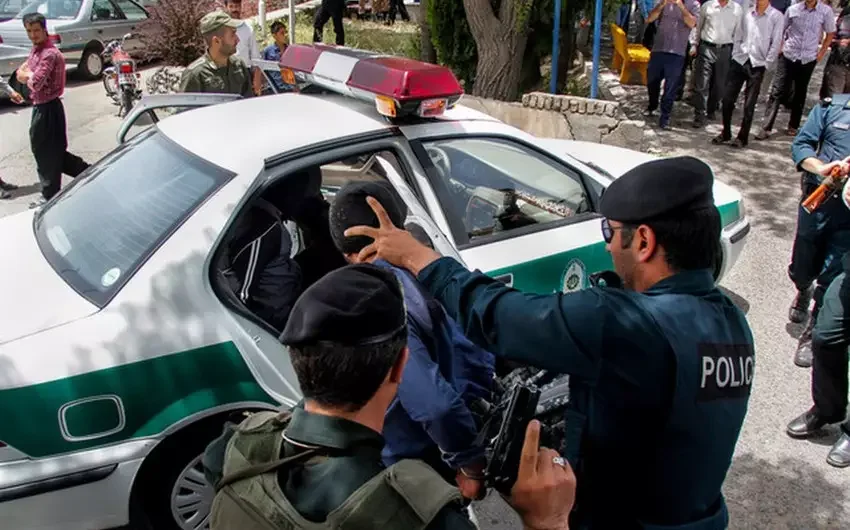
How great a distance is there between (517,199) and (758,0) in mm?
6159

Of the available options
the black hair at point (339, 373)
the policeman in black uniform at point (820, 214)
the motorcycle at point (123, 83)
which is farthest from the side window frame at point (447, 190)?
the motorcycle at point (123, 83)

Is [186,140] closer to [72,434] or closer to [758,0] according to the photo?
[72,434]

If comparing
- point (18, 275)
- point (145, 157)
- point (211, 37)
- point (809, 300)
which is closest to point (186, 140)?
point (145, 157)

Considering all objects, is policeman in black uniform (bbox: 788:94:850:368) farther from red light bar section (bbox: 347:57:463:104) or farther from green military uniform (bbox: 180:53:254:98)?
green military uniform (bbox: 180:53:254:98)

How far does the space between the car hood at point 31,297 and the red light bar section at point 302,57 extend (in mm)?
1490

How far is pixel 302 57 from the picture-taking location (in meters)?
3.74

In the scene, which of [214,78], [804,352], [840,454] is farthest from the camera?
[214,78]

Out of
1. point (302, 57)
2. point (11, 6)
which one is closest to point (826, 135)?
point (302, 57)

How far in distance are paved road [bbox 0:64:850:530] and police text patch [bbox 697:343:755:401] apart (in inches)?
8.3

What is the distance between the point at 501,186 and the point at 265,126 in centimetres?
124

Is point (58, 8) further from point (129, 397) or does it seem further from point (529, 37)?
point (129, 397)

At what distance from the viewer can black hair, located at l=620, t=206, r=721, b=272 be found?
61.6 inches

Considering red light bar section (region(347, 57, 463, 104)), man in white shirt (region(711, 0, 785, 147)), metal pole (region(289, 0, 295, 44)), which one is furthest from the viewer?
metal pole (region(289, 0, 295, 44))

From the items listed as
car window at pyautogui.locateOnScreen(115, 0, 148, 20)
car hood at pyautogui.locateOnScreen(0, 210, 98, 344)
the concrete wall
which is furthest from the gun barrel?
car window at pyautogui.locateOnScreen(115, 0, 148, 20)
